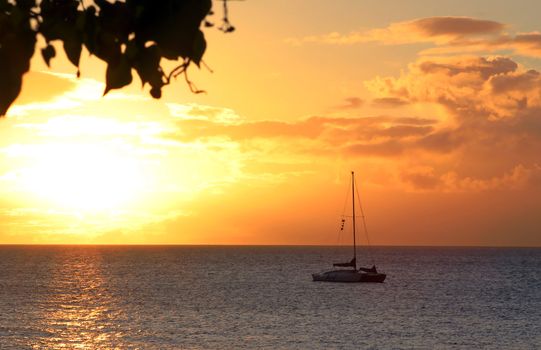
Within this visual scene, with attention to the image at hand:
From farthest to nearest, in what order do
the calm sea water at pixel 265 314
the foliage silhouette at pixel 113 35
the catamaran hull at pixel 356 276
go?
the catamaran hull at pixel 356 276
the calm sea water at pixel 265 314
the foliage silhouette at pixel 113 35

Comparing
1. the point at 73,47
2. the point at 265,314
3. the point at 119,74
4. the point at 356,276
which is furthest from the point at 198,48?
the point at 356,276

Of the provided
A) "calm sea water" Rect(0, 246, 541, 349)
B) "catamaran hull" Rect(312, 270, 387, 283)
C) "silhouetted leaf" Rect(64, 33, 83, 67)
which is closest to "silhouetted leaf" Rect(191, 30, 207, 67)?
"silhouetted leaf" Rect(64, 33, 83, 67)

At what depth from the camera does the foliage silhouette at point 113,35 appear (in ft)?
6.49

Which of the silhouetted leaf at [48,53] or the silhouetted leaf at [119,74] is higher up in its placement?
the silhouetted leaf at [48,53]

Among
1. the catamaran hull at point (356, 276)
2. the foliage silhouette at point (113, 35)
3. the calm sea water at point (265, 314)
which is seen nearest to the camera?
the foliage silhouette at point (113, 35)

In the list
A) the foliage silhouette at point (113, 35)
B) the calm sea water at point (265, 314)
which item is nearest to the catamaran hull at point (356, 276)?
the calm sea water at point (265, 314)

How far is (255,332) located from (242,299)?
3492cm

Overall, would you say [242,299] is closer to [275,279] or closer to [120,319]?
[120,319]

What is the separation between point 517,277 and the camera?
16112 centimetres

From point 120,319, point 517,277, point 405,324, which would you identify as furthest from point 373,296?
point 517,277

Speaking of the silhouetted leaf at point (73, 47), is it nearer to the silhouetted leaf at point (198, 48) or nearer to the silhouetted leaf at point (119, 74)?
the silhouetted leaf at point (119, 74)

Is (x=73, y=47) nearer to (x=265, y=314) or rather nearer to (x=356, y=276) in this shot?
(x=265, y=314)

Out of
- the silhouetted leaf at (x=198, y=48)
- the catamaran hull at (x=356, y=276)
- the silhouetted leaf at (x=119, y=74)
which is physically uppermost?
the silhouetted leaf at (x=198, y=48)

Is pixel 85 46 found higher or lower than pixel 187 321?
higher
